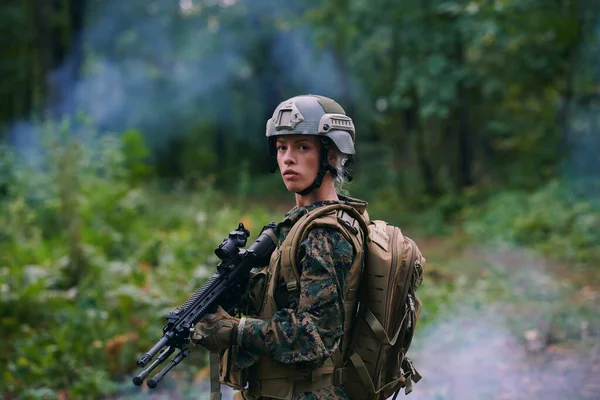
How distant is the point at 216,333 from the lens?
2.60m

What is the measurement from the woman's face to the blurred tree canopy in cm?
534

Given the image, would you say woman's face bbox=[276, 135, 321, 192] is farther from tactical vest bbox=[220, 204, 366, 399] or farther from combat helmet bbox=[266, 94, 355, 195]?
tactical vest bbox=[220, 204, 366, 399]

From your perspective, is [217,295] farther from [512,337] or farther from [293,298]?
[512,337]

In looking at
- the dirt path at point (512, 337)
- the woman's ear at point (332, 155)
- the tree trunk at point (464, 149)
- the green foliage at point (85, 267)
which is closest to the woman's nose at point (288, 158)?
the woman's ear at point (332, 155)

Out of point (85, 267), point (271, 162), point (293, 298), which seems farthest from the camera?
point (85, 267)

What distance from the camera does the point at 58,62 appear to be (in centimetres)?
1562

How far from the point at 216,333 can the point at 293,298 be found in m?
0.31

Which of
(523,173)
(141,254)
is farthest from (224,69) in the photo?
(141,254)

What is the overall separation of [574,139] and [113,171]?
919 cm

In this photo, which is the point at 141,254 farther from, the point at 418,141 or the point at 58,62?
the point at 418,141

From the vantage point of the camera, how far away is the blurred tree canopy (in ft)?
44.8

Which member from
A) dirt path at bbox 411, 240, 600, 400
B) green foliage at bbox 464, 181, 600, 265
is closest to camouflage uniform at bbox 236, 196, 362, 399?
dirt path at bbox 411, 240, 600, 400

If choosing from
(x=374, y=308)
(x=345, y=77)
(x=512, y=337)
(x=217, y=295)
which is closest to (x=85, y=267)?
(x=512, y=337)

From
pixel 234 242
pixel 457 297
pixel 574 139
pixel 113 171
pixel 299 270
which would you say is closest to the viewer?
pixel 299 270
